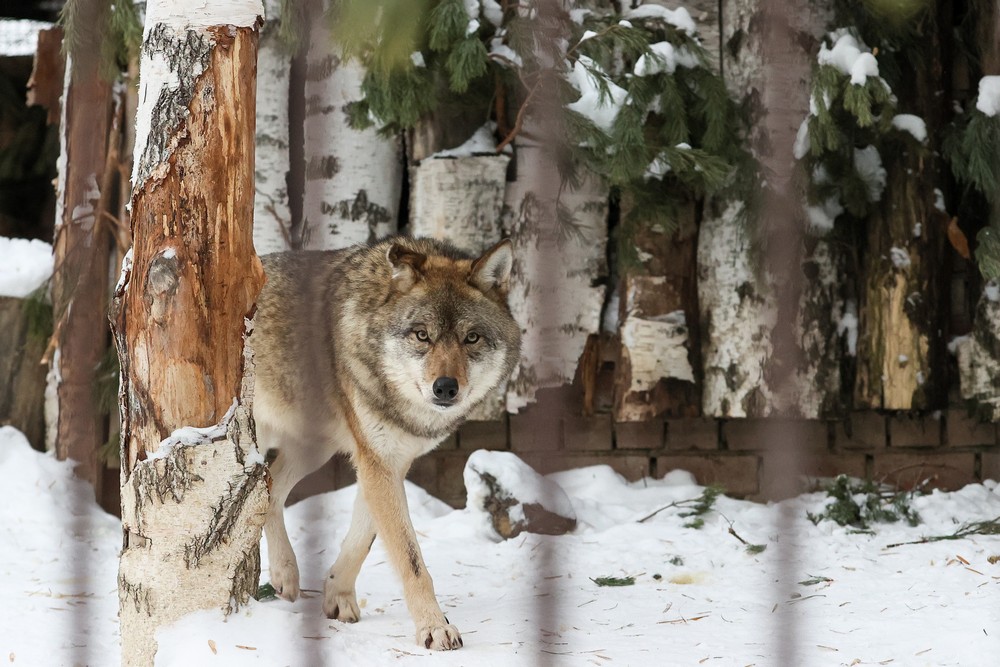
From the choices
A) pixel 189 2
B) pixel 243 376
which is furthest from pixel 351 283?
pixel 189 2

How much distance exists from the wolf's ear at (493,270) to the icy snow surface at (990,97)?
2.68 metres

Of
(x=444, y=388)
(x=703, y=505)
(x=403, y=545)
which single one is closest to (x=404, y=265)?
(x=444, y=388)

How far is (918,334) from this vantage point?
561cm

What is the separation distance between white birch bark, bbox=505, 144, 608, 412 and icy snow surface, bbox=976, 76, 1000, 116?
76.4 inches

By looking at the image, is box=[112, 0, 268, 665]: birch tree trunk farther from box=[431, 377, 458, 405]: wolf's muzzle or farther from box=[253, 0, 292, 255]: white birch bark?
box=[253, 0, 292, 255]: white birch bark

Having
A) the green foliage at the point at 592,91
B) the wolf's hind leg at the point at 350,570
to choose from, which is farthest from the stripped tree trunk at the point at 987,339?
the wolf's hind leg at the point at 350,570

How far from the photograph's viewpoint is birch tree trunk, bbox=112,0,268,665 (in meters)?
3.22

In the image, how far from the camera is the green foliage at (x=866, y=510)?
17.0 ft

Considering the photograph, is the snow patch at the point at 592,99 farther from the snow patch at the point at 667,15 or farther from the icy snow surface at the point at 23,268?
the icy snow surface at the point at 23,268

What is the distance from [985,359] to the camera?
219 inches

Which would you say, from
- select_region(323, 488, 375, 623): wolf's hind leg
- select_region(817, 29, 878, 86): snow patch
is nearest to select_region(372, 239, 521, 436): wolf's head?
select_region(323, 488, 375, 623): wolf's hind leg

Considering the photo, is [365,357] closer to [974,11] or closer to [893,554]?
[893,554]

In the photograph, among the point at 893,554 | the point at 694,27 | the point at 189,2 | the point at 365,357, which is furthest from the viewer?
the point at 694,27

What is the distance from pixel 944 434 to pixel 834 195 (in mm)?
1445
